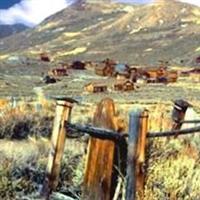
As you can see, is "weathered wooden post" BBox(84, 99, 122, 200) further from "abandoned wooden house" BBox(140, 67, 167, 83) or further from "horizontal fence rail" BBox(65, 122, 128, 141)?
"abandoned wooden house" BBox(140, 67, 167, 83)

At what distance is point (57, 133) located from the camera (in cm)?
756

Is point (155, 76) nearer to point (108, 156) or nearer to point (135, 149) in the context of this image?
point (108, 156)

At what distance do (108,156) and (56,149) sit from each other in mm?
832

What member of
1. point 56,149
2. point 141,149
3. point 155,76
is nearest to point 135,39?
point 155,76

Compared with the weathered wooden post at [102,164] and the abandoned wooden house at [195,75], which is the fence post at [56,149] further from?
the abandoned wooden house at [195,75]

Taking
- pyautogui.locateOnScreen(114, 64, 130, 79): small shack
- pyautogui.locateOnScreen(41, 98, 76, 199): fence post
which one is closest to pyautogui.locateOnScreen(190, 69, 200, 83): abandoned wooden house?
pyautogui.locateOnScreen(114, 64, 130, 79): small shack

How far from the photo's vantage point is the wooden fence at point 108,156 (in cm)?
645

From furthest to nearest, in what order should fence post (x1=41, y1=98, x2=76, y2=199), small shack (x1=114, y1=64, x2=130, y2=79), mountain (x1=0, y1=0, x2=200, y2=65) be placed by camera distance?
mountain (x1=0, y1=0, x2=200, y2=65) < small shack (x1=114, y1=64, x2=130, y2=79) < fence post (x1=41, y1=98, x2=76, y2=199)

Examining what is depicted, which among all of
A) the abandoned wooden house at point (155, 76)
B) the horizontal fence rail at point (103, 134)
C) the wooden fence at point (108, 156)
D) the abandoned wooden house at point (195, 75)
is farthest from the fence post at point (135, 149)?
the abandoned wooden house at point (195, 75)

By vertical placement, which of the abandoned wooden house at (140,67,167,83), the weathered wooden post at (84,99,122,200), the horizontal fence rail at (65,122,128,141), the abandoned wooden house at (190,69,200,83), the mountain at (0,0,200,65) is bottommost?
the weathered wooden post at (84,99,122,200)

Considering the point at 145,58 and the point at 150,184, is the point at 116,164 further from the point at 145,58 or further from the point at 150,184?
the point at 145,58

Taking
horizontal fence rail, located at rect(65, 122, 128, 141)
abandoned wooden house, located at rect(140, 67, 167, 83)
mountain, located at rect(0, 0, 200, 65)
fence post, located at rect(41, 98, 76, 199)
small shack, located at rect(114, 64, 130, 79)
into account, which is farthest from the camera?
mountain, located at rect(0, 0, 200, 65)

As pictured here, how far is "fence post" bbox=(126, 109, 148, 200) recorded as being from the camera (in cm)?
644

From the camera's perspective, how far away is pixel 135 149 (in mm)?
6434
